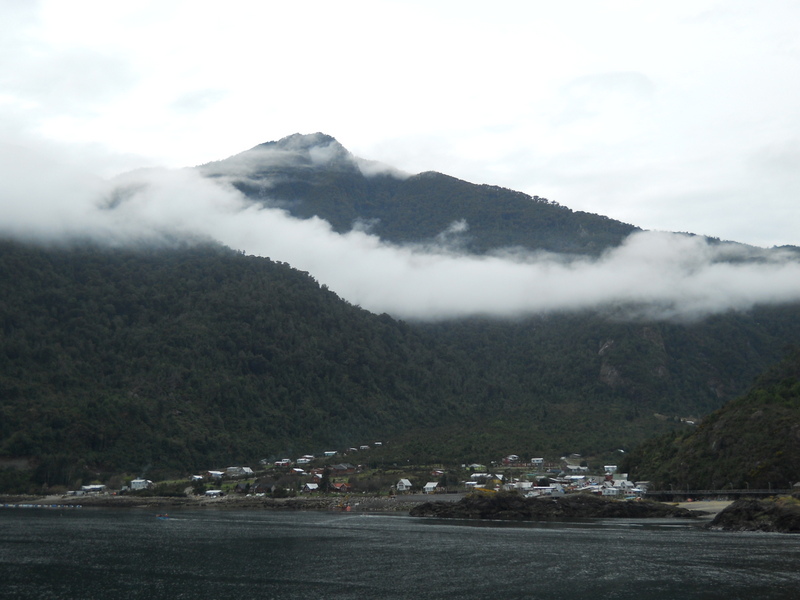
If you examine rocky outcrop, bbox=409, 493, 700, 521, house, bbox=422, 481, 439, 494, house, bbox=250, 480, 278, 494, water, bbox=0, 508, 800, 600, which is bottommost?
house, bbox=422, 481, 439, 494

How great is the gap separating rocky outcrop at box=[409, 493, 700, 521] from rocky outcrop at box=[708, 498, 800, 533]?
2511 centimetres

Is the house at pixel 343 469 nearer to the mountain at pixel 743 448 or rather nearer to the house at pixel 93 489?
the house at pixel 93 489

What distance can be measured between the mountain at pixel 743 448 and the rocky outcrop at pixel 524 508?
1076 cm

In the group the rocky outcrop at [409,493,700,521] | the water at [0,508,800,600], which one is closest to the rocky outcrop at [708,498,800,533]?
the water at [0,508,800,600]

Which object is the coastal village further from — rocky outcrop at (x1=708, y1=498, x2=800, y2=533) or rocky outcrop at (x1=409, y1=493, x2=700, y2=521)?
rocky outcrop at (x1=708, y1=498, x2=800, y2=533)

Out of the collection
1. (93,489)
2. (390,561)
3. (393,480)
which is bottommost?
(393,480)

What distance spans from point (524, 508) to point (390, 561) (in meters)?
62.5

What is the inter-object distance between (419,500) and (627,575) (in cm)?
8577

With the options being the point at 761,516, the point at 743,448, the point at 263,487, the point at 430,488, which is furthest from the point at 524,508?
the point at 263,487

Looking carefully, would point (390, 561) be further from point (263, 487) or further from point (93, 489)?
point (93, 489)

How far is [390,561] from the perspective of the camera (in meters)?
69.4

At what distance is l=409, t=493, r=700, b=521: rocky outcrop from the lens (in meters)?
125

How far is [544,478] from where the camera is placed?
495ft

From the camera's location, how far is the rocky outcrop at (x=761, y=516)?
303 feet
